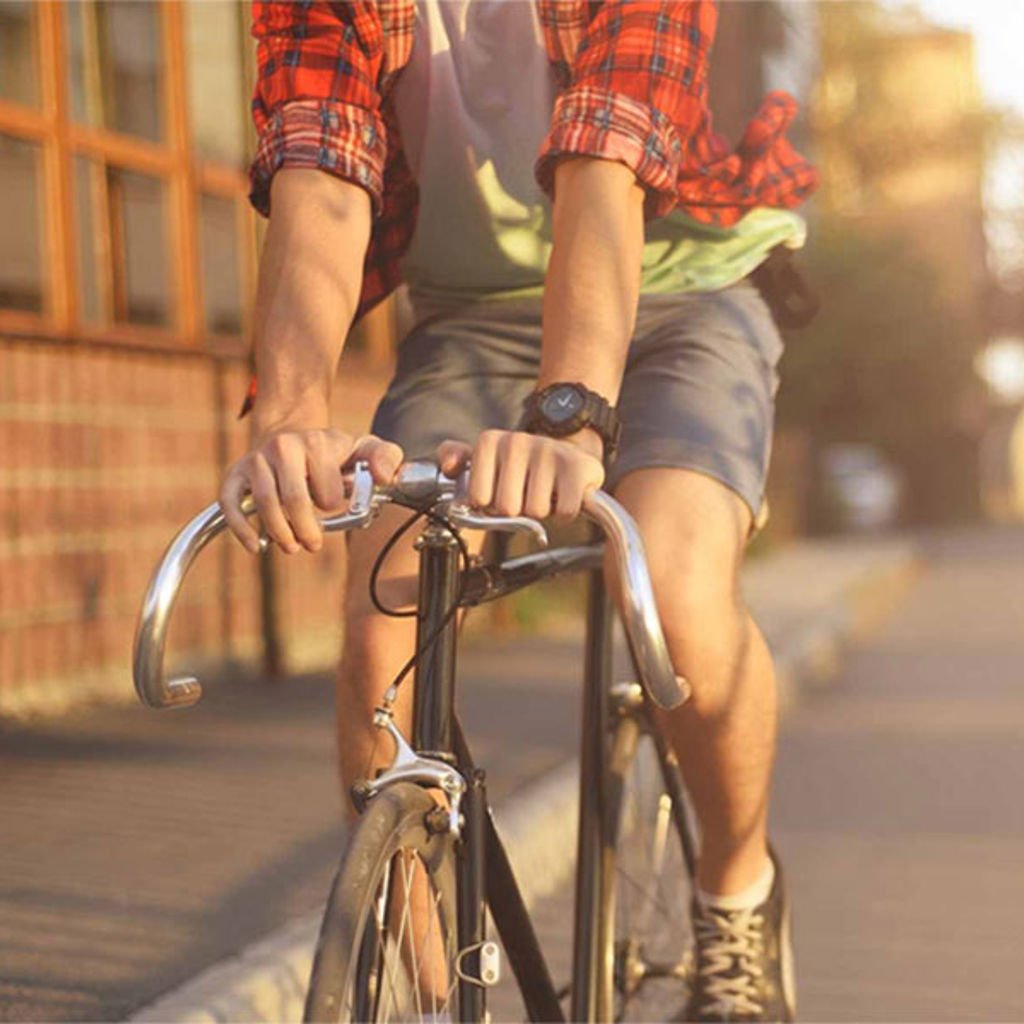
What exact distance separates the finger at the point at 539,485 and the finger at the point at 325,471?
0.17 m

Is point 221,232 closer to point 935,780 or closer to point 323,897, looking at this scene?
point 935,780

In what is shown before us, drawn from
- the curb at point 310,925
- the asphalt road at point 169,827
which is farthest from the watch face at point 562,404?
the asphalt road at point 169,827

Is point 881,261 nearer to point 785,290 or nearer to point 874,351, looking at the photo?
point 874,351

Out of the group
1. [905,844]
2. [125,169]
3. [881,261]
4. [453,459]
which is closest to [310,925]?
[453,459]

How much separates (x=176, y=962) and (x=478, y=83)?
1.84 metres

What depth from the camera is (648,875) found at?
137 inches

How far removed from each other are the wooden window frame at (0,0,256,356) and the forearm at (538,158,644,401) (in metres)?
5.33

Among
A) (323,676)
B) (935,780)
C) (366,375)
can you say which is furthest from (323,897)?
(366,375)

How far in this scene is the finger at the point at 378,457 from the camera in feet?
6.63

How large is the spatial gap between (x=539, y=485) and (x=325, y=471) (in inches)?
7.5

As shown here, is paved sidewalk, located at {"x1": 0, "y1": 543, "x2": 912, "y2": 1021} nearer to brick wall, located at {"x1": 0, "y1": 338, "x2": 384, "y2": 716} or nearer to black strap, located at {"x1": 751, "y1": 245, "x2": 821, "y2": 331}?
brick wall, located at {"x1": 0, "y1": 338, "x2": 384, "y2": 716}

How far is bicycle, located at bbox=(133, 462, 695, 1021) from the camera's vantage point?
6.43 feet

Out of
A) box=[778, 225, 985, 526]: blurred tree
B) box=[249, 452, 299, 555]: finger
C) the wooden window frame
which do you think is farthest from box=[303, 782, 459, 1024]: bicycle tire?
box=[778, 225, 985, 526]: blurred tree

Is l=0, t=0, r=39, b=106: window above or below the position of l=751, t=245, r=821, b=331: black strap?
above
